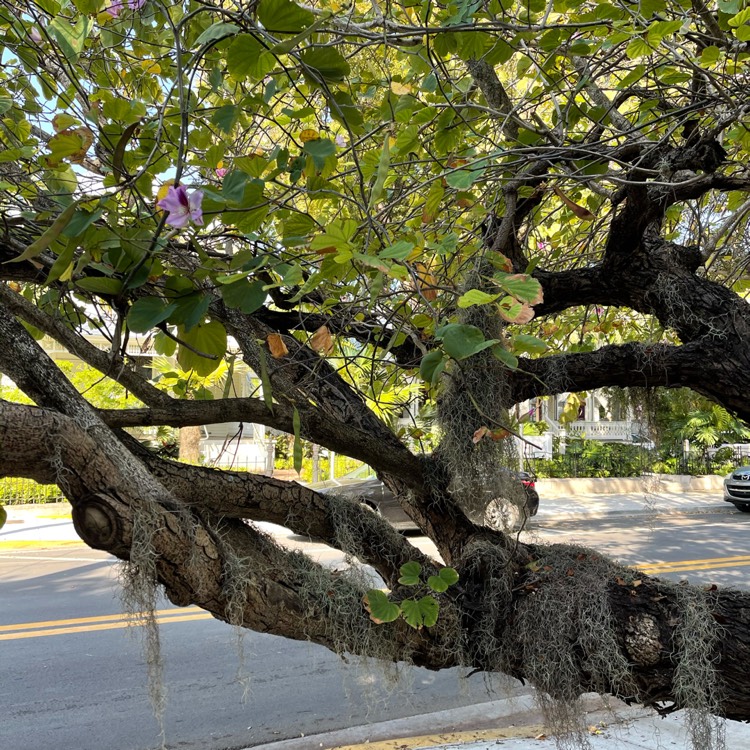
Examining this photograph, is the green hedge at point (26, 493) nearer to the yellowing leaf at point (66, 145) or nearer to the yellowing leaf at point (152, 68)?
the yellowing leaf at point (152, 68)

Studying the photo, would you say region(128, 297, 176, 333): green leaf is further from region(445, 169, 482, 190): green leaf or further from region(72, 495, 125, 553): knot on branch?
region(445, 169, 482, 190): green leaf

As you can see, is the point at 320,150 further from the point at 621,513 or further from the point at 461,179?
the point at 621,513

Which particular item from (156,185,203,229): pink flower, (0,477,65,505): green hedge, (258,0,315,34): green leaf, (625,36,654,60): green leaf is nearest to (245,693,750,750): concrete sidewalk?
(625,36,654,60): green leaf

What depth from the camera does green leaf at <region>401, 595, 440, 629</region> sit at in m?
2.12

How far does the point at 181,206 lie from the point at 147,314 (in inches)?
9.9

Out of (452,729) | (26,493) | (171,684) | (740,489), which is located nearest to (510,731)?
(452,729)

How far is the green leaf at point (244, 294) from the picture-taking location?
1627 millimetres

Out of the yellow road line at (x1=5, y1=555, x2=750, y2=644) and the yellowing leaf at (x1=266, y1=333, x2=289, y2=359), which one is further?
the yellow road line at (x1=5, y1=555, x2=750, y2=644)

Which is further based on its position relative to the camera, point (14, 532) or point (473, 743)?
point (14, 532)

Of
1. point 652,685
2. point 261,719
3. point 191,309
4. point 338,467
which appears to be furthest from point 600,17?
point 338,467

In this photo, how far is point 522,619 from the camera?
2.37m

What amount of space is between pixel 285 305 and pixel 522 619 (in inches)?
52.4

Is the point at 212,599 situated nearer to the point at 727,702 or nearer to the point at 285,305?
the point at 285,305

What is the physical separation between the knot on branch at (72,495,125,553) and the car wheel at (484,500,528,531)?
4.47 feet
